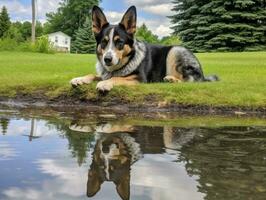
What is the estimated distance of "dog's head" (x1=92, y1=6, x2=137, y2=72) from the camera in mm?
7902

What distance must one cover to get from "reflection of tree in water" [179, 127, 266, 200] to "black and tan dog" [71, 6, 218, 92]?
297 centimetres

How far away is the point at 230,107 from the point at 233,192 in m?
4.65

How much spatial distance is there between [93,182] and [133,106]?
450 centimetres

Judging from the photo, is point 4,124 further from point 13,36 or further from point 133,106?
point 13,36

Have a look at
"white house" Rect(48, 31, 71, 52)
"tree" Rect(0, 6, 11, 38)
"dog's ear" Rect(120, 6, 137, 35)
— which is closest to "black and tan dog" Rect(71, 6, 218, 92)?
"dog's ear" Rect(120, 6, 137, 35)

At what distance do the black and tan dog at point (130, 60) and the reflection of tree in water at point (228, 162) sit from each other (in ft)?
9.76

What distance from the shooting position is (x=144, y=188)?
9.87ft

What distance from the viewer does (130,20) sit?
8.23 meters

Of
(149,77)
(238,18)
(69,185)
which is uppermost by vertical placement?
(238,18)

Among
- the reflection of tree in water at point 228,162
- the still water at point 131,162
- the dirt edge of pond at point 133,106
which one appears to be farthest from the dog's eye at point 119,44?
the reflection of tree in water at point 228,162

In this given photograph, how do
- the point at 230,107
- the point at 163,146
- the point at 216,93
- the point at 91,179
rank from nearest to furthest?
the point at 91,179 < the point at 163,146 < the point at 230,107 < the point at 216,93

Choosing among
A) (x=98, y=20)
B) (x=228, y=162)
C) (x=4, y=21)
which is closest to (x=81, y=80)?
(x=98, y=20)

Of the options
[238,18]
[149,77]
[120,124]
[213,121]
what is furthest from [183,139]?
[238,18]

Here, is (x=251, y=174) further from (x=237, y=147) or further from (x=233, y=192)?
(x=237, y=147)
